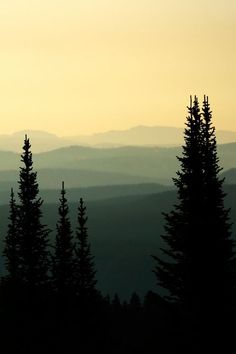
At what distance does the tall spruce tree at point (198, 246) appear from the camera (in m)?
26.8

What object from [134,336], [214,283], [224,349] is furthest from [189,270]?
[134,336]

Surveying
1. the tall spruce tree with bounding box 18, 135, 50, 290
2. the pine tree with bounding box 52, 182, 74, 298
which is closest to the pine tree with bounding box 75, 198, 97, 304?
the pine tree with bounding box 52, 182, 74, 298

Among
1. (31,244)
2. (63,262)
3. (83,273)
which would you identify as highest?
(31,244)

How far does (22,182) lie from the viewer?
48.7m

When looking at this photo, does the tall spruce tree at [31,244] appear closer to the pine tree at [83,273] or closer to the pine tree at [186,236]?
the pine tree at [83,273]

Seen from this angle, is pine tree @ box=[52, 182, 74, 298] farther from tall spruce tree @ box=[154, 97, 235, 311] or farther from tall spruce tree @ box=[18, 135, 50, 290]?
tall spruce tree @ box=[154, 97, 235, 311]

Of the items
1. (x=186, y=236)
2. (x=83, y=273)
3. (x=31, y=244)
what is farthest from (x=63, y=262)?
(x=186, y=236)

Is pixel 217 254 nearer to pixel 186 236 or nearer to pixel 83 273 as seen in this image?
pixel 186 236

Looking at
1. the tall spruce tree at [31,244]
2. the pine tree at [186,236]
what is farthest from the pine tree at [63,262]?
the pine tree at [186,236]

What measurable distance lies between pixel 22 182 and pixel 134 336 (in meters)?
62.7

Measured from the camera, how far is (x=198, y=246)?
1068 inches

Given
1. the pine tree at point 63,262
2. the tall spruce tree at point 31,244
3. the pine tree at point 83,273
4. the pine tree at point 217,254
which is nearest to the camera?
the pine tree at point 217,254

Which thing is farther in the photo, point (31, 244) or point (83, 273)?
point (83, 273)

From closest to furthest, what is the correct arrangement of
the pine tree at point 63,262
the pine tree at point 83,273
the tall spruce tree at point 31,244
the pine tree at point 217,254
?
the pine tree at point 217,254 < the tall spruce tree at point 31,244 < the pine tree at point 63,262 < the pine tree at point 83,273
